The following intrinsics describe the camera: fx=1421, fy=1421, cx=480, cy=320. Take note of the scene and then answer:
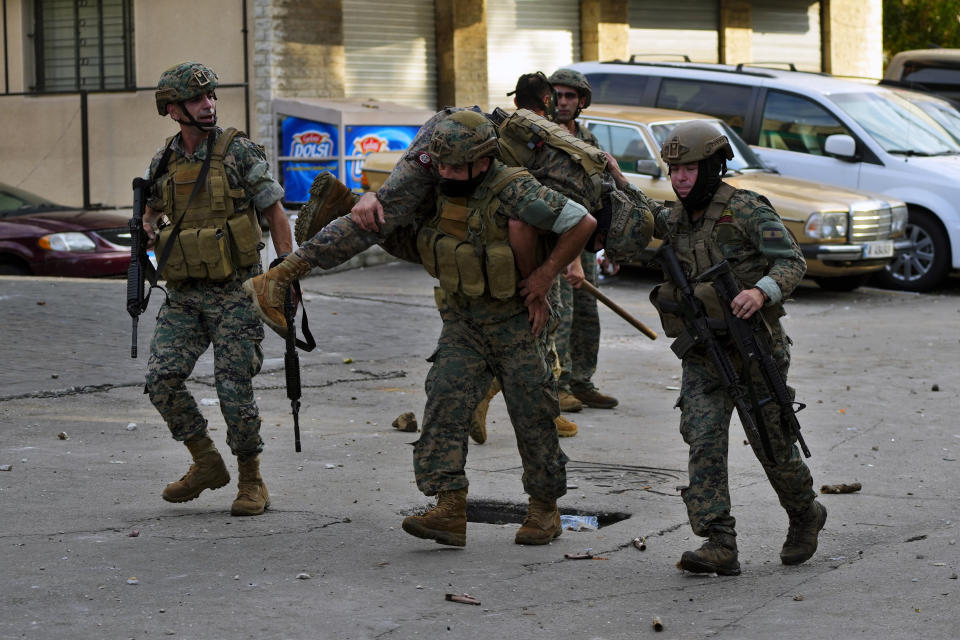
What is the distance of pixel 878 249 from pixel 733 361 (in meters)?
8.99

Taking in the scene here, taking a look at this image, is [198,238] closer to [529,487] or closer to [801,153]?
[529,487]

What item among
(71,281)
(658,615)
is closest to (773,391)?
(658,615)

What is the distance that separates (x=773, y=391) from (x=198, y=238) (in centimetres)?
233

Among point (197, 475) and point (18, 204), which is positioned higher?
point (18, 204)

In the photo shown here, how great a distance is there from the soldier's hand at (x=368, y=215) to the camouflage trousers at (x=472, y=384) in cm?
45

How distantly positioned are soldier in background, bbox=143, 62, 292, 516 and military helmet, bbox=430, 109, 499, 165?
0.94 meters

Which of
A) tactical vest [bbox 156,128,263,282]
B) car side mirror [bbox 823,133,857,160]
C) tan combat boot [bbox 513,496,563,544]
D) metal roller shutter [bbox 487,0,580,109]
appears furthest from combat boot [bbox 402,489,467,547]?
metal roller shutter [bbox 487,0,580,109]

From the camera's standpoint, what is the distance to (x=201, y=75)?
5754mm

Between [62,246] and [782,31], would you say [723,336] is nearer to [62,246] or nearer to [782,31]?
Answer: [62,246]

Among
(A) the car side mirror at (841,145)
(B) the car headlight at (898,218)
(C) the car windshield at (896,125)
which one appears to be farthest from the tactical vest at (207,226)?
(C) the car windshield at (896,125)

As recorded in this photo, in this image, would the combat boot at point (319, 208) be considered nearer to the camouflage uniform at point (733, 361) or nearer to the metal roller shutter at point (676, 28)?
the camouflage uniform at point (733, 361)

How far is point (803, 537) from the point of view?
17.0 ft

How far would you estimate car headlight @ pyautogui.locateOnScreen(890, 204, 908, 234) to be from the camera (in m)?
13.8

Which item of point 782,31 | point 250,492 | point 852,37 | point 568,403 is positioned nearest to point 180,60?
point 782,31
